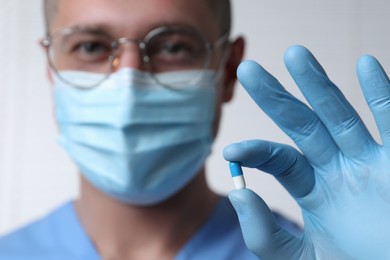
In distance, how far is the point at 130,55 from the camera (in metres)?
1.00

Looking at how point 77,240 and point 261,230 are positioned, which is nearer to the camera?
point 261,230

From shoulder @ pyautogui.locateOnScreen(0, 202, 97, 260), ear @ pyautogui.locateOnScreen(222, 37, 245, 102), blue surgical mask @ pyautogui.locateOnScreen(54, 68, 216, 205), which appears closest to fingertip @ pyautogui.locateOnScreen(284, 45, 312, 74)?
blue surgical mask @ pyautogui.locateOnScreen(54, 68, 216, 205)

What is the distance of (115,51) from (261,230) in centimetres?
50

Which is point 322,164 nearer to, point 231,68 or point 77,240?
point 231,68

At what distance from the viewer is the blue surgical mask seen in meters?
1.01

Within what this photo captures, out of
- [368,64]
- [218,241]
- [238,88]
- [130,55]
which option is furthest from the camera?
[238,88]

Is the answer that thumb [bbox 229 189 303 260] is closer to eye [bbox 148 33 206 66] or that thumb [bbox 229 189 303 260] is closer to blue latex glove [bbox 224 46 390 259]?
blue latex glove [bbox 224 46 390 259]

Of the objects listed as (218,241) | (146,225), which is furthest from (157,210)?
(218,241)

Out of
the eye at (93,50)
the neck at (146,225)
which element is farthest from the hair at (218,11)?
the neck at (146,225)

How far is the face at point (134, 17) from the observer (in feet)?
3.30

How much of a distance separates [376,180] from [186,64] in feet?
1.68

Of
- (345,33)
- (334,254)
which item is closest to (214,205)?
(334,254)

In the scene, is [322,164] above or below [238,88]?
above

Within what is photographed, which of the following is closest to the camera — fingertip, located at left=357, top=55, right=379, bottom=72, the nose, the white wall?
fingertip, located at left=357, top=55, right=379, bottom=72
